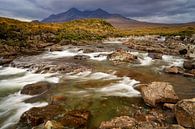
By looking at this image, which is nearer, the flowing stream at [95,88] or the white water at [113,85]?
the flowing stream at [95,88]

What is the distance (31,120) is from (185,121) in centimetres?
665

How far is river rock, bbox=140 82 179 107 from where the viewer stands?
15023 mm

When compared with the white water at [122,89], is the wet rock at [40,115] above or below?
above

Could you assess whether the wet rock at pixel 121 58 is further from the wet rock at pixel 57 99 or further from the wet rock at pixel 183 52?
the wet rock at pixel 57 99

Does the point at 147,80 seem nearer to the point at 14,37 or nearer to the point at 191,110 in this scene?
the point at 191,110

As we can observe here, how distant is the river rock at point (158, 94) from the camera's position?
591 inches

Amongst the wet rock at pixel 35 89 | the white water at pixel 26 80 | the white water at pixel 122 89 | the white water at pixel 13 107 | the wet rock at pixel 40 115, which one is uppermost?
the wet rock at pixel 40 115

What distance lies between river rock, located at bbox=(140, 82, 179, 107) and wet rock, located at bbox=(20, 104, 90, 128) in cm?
341

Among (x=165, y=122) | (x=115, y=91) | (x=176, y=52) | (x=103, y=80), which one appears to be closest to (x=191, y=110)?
(x=165, y=122)

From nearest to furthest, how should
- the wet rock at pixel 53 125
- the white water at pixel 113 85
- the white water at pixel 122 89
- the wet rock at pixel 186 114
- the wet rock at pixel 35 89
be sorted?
the wet rock at pixel 186 114, the wet rock at pixel 53 125, the white water at pixel 122 89, the white water at pixel 113 85, the wet rock at pixel 35 89

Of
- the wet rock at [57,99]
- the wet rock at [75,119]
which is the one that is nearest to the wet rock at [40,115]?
the wet rock at [75,119]

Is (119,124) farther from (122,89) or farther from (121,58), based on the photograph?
(121,58)

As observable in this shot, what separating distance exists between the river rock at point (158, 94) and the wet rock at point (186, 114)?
2378 mm

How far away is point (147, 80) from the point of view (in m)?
20.9
